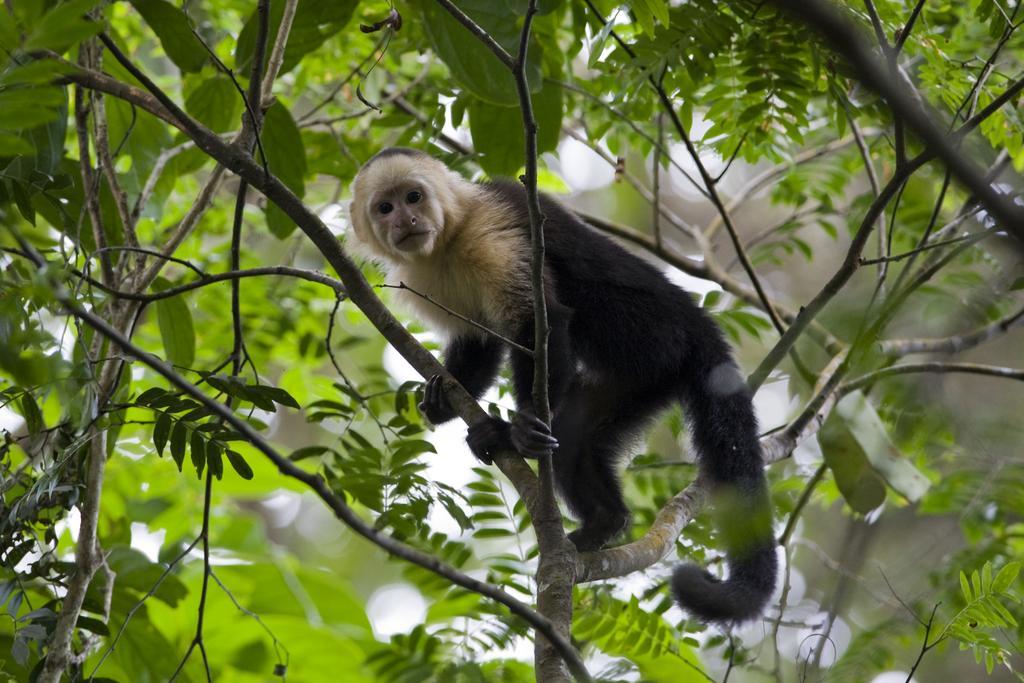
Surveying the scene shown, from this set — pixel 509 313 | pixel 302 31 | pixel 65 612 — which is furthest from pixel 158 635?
pixel 302 31

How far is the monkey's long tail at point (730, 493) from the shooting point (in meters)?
2.33

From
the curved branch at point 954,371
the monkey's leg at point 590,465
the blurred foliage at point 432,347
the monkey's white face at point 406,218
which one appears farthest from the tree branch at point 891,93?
the monkey's white face at point 406,218

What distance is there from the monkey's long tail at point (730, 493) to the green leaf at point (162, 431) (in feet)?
4.02

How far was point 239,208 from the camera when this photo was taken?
7.71 ft

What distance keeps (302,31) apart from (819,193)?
6.57 feet

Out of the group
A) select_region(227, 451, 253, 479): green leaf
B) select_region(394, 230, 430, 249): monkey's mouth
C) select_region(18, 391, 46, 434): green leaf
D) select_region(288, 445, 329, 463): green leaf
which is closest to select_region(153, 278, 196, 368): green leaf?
select_region(288, 445, 329, 463): green leaf

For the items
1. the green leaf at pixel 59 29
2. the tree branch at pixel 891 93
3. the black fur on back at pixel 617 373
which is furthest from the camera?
the black fur on back at pixel 617 373

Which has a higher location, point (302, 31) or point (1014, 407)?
point (302, 31)

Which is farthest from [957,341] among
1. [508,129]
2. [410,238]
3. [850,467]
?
[410,238]

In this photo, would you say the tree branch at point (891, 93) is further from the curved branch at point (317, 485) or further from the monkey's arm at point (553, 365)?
the monkey's arm at point (553, 365)

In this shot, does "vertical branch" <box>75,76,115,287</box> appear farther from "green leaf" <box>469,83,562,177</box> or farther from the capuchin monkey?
"green leaf" <box>469,83,562,177</box>

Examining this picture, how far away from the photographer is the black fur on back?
8.80ft

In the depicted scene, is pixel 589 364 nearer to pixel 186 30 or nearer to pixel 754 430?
pixel 754 430

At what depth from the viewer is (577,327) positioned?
2926mm
